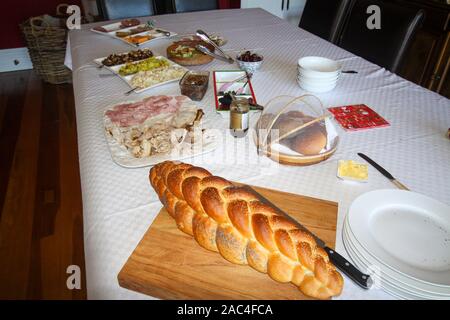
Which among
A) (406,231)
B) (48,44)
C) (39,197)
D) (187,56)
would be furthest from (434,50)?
(48,44)

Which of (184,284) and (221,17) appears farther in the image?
(221,17)

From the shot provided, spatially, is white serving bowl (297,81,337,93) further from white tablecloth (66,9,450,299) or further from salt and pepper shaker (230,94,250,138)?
salt and pepper shaker (230,94,250,138)

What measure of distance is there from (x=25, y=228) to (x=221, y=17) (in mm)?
1940

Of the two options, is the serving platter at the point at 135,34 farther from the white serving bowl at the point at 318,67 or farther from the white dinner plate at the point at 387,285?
the white dinner plate at the point at 387,285

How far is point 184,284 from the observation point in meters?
0.67

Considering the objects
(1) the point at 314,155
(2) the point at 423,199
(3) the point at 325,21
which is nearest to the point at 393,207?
(2) the point at 423,199

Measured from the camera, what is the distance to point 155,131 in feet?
3.49

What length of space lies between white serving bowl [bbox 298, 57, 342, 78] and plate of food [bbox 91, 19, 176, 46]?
0.96 metres

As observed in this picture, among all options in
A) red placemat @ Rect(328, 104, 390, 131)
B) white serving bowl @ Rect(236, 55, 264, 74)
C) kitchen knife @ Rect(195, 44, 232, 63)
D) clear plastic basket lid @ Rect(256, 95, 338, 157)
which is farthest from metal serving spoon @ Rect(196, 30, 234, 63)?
clear plastic basket lid @ Rect(256, 95, 338, 157)

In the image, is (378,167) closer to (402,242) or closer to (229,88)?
(402,242)

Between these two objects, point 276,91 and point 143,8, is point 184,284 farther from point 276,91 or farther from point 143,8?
point 143,8

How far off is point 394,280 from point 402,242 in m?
0.12

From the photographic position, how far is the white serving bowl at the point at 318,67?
1.38 metres

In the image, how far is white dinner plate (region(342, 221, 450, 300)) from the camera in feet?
2.01
